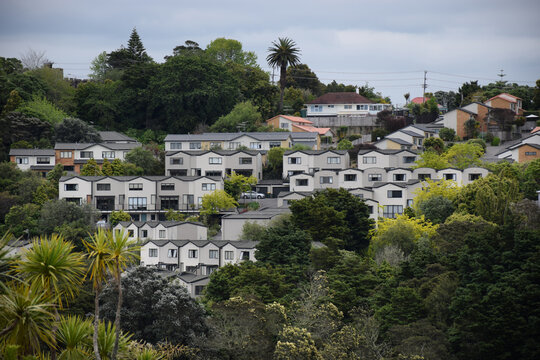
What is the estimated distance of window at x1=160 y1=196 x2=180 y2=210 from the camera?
225 ft

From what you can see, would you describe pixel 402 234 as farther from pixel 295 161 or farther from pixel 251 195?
pixel 295 161

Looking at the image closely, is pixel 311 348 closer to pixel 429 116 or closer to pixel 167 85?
pixel 167 85

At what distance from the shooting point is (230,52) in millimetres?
112938

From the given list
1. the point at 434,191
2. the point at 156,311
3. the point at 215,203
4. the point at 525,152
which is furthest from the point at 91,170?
the point at 156,311

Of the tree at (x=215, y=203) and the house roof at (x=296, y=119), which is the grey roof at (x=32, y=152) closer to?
the tree at (x=215, y=203)

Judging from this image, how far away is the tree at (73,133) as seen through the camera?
3140 inches

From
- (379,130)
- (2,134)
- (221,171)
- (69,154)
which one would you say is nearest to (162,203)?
(221,171)

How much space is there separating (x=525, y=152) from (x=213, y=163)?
27.5 metres

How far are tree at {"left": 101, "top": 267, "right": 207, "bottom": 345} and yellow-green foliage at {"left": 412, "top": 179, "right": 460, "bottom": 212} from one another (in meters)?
26.6

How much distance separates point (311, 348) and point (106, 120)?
6110cm

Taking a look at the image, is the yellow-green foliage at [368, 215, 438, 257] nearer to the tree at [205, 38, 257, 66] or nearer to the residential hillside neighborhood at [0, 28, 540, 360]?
the residential hillside neighborhood at [0, 28, 540, 360]

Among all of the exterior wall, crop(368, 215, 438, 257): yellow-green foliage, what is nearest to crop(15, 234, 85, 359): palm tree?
crop(368, 215, 438, 257): yellow-green foliage

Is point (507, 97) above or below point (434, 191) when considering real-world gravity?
above

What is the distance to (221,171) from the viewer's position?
73.5 meters
